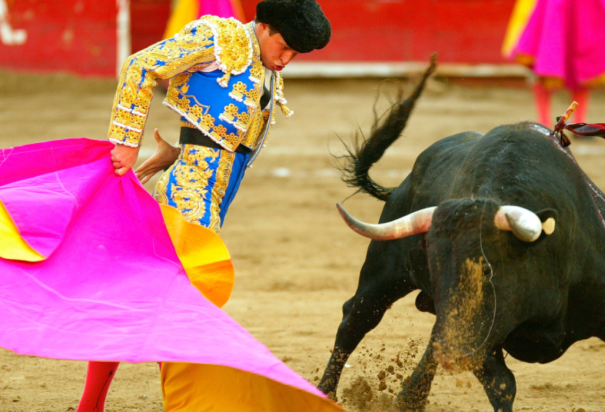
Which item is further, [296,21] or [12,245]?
[296,21]

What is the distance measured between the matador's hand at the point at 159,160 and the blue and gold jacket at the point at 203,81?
12cm

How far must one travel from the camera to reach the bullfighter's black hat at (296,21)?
2328 mm

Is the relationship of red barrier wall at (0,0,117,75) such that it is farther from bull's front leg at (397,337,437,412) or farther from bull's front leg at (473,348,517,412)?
bull's front leg at (473,348,517,412)

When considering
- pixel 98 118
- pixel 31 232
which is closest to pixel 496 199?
pixel 31 232

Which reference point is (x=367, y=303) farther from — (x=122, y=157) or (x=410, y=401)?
(x=122, y=157)

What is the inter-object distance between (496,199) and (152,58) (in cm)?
98

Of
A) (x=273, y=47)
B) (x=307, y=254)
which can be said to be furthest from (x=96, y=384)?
(x=307, y=254)

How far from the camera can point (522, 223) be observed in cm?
187

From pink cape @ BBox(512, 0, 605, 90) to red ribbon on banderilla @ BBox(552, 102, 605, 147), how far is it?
5084 mm

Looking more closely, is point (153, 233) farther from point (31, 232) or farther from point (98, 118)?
point (98, 118)

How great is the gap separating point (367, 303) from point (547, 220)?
874 millimetres

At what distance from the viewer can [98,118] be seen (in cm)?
866

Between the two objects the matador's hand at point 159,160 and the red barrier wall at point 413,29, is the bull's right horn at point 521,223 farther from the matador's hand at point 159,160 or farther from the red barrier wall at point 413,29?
the red barrier wall at point 413,29

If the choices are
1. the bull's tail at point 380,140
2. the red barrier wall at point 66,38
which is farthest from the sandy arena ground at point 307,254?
the bull's tail at point 380,140
